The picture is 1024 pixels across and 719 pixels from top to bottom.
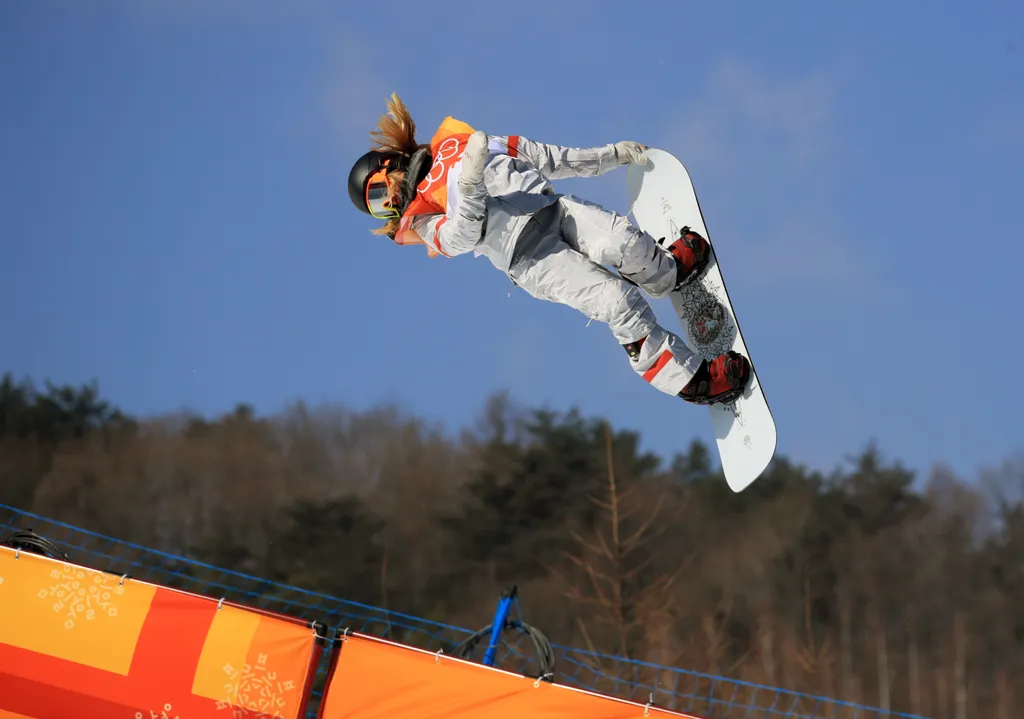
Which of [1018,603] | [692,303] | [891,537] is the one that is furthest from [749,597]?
[692,303]

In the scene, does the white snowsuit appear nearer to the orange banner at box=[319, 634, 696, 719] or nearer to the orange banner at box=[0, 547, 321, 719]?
the orange banner at box=[319, 634, 696, 719]

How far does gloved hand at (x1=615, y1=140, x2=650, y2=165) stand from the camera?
432 cm

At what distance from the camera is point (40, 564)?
4.04 metres

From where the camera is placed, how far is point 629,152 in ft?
14.2

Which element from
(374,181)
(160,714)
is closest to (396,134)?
(374,181)

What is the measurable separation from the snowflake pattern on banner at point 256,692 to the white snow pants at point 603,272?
168cm

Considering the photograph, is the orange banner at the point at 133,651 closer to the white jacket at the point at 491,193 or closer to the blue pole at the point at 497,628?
the blue pole at the point at 497,628

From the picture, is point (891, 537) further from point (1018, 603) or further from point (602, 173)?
point (602, 173)

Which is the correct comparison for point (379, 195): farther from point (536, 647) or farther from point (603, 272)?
point (536, 647)

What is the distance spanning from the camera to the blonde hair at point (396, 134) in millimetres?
4148

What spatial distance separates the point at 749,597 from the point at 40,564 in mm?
13515

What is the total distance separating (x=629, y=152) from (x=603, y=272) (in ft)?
1.76

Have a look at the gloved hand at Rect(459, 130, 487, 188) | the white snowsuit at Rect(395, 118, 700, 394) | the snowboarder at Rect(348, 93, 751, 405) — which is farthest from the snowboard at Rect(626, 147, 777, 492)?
the gloved hand at Rect(459, 130, 487, 188)

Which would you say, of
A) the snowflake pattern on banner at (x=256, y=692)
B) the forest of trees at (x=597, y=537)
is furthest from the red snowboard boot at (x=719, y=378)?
the forest of trees at (x=597, y=537)
